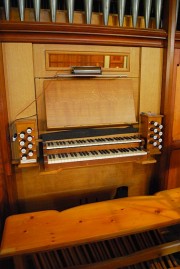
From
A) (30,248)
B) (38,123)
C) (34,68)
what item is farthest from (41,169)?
(34,68)

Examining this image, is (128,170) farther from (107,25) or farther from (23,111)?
(107,25)

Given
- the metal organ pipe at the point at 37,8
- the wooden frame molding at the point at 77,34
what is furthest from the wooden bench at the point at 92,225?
the metal organ pipe at the point at 37,8

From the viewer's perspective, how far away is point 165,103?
7.93 ft

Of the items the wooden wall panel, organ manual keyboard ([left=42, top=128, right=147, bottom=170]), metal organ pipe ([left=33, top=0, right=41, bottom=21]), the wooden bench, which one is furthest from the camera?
the wooden wall panel

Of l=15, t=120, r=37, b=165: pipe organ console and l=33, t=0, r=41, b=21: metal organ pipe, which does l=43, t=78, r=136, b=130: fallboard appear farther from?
l=33, t=0, r=41, b=21: metal organ pipe

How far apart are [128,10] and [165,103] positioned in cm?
118

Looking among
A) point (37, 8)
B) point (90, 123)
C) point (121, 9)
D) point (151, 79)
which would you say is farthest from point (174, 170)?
point (37, 8)

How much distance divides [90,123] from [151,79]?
0.95 metres

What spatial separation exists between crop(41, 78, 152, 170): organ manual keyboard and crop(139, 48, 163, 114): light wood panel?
0.54ft

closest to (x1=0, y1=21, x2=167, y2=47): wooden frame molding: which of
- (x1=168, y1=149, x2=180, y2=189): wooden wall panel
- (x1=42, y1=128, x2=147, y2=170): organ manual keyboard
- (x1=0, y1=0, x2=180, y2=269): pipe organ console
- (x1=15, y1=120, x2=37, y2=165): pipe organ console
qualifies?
(x1=0, y1=0, x2=180, y2=269): pipe organ console

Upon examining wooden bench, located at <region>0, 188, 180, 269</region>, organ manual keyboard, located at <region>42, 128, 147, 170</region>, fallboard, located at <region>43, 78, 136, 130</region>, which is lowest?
wooden bench, located at <region>0, 188, 180, 269</region>

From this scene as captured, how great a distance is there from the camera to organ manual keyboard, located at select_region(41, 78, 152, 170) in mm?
2088

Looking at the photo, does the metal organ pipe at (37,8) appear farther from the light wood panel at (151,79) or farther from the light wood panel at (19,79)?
the light wood panel at (151,79)

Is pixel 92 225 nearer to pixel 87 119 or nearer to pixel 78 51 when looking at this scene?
Result: pixel 87 119
